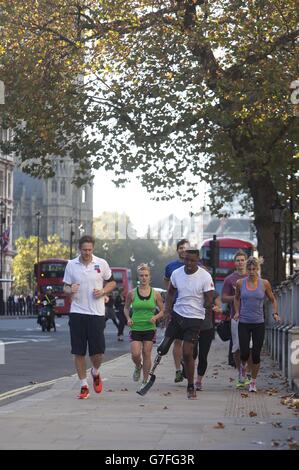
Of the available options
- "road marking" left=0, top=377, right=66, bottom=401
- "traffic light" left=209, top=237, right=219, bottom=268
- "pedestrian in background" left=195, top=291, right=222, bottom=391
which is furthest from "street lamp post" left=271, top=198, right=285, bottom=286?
"pedestrian in background" left=195, top=291, right=222, bottom=391

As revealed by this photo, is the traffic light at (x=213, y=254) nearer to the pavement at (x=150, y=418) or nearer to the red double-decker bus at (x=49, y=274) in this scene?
the pavement at (x=150, y=418)

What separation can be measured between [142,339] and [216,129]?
1637 cm

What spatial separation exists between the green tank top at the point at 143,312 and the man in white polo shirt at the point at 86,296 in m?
1.85

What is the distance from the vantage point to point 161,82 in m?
32.0

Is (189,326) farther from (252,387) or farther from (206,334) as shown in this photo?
(252,387)

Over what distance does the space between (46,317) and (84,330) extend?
3348 cm

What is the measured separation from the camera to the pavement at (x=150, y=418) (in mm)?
10109

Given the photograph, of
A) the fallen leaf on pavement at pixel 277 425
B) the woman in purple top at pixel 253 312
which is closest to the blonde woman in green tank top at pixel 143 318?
the woman in purple top at pixel 253 312

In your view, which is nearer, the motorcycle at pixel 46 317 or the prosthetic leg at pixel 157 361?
the prosthetic leg at pixel 157 361

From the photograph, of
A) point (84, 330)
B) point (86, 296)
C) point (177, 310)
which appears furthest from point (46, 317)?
point (86, 296)

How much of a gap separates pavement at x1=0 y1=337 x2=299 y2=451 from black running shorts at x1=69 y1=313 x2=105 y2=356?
58cm

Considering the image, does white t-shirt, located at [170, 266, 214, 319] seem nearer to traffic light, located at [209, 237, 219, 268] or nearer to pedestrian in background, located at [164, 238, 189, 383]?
pedestrian in background, located at [164, 238, 189, 383]

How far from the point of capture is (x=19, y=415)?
1253 cm
